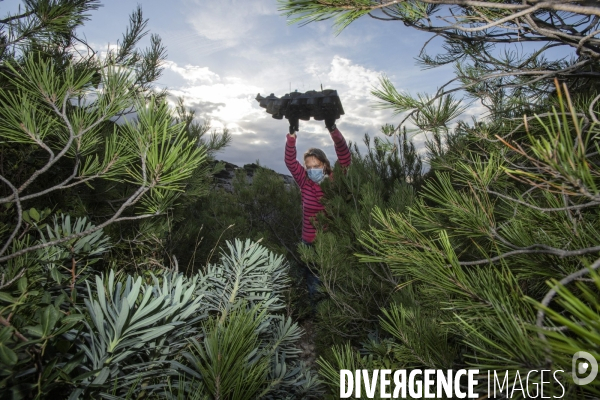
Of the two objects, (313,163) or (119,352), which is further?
(313,163)

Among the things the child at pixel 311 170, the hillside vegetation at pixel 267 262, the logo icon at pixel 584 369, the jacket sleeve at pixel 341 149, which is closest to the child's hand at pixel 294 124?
the child at pixel 311 170

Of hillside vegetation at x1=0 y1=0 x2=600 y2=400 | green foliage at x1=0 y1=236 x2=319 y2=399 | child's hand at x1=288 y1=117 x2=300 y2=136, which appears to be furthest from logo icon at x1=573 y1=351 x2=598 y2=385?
child's hand at x1=288 y1=117 x2=300 y2=136

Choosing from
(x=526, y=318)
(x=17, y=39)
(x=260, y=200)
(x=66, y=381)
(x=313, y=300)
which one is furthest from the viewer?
(x=260, y=200)

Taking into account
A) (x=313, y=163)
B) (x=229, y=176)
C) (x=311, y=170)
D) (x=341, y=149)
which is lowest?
(x=311, y=170)

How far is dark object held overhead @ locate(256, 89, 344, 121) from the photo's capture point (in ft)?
11.1

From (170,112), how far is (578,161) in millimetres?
978

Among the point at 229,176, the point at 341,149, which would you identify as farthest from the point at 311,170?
the point at 229,176

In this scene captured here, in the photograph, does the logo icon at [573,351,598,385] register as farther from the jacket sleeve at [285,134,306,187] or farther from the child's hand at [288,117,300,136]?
the child's hand at [288,117,300,136]

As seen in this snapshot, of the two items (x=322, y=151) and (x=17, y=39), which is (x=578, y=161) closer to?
(x=17, y=39)

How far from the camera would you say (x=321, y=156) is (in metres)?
3.65

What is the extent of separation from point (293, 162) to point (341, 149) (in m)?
0.61

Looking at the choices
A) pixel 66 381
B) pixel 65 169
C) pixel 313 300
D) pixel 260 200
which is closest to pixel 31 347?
pixel 66 381

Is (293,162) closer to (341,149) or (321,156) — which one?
(321,156)

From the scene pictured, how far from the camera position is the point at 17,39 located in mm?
1505
